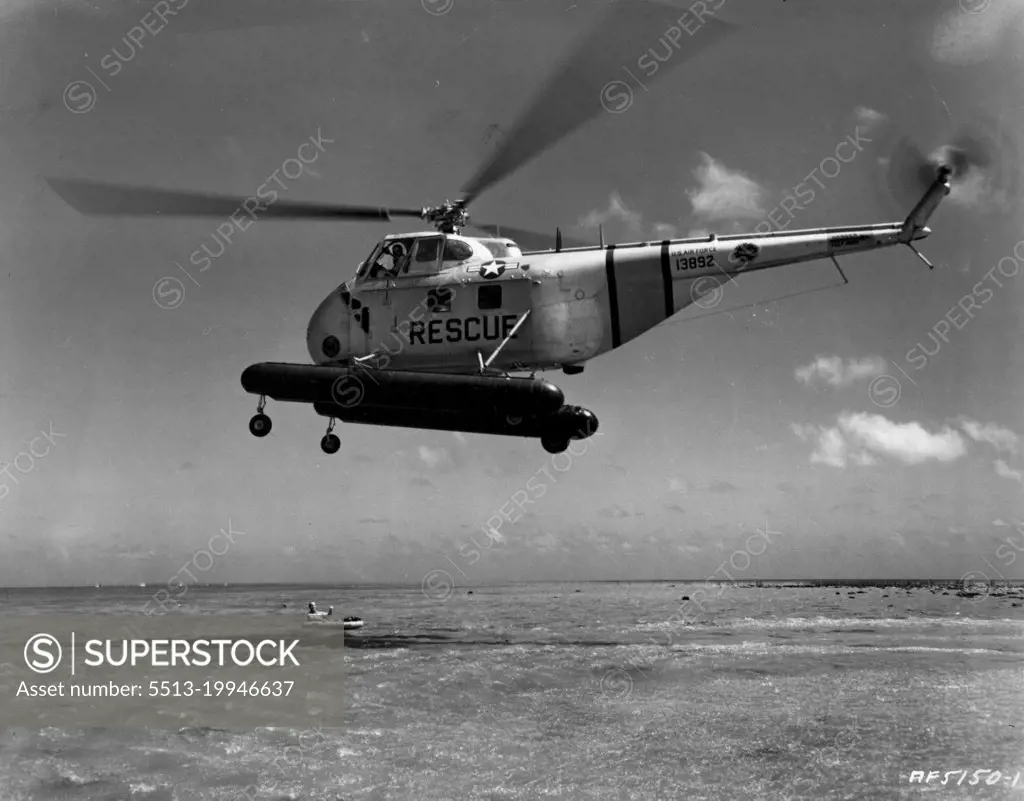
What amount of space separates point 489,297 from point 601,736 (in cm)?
1828

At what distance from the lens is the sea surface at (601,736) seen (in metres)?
22.5

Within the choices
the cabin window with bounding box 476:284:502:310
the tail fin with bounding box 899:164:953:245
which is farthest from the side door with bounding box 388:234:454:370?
the tail fin with bounding box 899:164:953:245

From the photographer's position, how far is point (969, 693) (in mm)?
31969

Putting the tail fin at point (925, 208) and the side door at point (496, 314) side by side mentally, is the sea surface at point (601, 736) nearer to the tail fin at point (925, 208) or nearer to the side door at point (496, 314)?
the side door at point (496, 314)

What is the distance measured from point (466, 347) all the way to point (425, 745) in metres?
16.5

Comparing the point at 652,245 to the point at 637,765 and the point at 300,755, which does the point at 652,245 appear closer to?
the point at 637,765

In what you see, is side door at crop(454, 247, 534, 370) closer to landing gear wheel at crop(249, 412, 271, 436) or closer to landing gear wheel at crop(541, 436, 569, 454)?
landing gear wheel at crop(541, 436, 569, 454)

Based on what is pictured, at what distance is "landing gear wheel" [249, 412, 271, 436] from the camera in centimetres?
1282

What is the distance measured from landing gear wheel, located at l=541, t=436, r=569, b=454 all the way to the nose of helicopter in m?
3.00

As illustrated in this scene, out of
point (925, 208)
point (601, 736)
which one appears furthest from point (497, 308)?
point (601, 736)

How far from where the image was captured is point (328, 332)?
13.1m

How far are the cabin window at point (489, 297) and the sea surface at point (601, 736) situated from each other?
13.6m

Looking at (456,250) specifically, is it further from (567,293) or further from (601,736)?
(601,736)

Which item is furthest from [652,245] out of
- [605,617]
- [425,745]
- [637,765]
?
[605,617]
